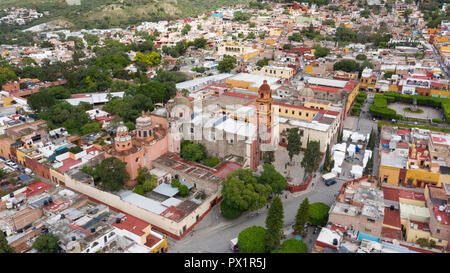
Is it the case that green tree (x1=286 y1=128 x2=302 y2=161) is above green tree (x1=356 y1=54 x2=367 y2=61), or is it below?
below

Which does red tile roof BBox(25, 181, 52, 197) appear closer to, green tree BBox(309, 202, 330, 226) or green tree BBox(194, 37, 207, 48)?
green tree BBox(309, 202, 330, 226)

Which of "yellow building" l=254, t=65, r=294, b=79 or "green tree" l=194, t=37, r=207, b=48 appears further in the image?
"green tree" l=194, t=37, r=207, b=48

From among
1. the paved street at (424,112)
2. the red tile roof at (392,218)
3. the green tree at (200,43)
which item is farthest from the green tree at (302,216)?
the green tree at (200,43)

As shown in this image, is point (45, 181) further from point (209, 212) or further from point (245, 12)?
point (245, 12)

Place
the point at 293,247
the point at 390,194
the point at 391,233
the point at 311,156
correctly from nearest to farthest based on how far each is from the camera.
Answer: the point at 293,247
the point at 391,233
the point at 390,194
the point at 311,156

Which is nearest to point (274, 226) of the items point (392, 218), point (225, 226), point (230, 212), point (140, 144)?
point (230, 212)

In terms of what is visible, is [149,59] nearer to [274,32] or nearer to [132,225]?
[274,32]

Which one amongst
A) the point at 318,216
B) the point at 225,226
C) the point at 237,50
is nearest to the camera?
the point at 318,216

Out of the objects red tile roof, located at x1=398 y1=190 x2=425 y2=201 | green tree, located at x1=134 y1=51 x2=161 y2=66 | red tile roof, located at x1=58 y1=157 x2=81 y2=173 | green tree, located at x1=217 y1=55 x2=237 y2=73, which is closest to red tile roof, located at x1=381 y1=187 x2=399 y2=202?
red tile roof, located at x1=398 y1=190 x2=425 y2=201
